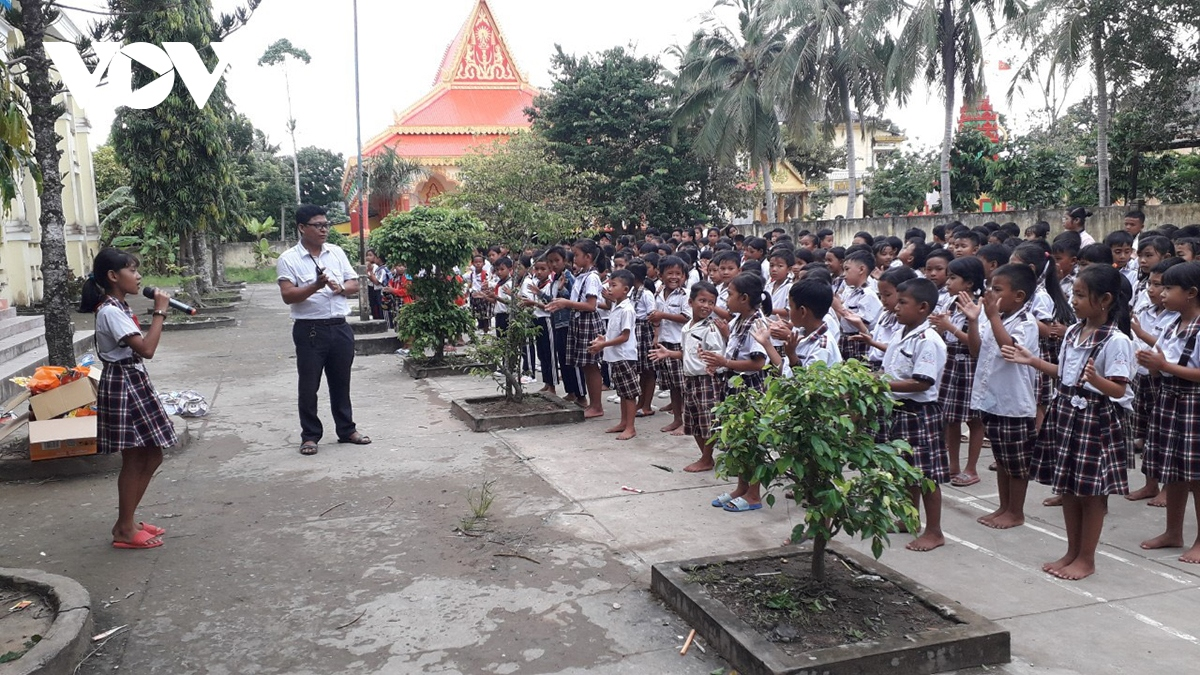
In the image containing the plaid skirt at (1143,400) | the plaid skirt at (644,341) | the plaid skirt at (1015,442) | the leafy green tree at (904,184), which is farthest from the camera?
the leafy green tree at (904,184)

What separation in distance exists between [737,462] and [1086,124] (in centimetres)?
2599

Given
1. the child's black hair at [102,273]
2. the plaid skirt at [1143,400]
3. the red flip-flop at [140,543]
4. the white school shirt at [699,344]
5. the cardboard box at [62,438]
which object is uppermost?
the child's black hair at [102,273]

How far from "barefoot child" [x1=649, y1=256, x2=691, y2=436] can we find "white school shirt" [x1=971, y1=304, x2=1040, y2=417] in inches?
92.4

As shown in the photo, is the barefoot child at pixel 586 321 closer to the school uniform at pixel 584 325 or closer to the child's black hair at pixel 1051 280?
the school uniform at pixel 584 325

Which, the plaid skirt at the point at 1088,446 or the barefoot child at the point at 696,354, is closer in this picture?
the plaid skirt at the point at 1088,446

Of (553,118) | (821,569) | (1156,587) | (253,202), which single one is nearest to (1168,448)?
(1156,587)

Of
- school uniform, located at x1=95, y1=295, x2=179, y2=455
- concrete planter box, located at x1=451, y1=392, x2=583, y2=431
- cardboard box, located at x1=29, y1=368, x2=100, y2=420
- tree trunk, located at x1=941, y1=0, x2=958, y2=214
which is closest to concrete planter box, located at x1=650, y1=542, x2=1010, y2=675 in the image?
school uniform, located at x1=95, y1=295, x2=179, y2=455

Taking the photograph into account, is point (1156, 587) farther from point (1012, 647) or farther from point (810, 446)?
point (810, 446)

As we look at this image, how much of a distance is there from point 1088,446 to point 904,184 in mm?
23729

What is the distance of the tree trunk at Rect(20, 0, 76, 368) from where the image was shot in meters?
6.36

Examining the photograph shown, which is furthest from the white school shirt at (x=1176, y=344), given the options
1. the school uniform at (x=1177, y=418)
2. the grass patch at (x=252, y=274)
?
the grass patch at (x=252, y=274)

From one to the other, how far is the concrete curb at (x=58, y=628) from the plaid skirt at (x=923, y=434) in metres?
3.57

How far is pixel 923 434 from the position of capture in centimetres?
438

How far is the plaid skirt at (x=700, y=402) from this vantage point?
5.42m
